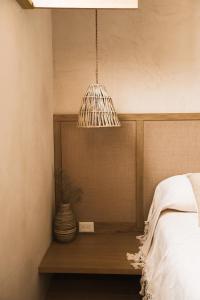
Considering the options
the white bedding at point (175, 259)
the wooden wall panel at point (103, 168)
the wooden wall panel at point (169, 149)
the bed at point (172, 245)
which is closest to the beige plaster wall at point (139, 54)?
the wooden wall panel at point (169, 149)

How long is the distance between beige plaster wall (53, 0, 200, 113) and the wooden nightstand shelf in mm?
906

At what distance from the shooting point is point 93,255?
1.91 meters

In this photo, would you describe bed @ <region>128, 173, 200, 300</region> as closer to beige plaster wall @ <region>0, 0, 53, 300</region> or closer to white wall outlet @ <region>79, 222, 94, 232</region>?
white wall outlet @ <region>79, 222, 94, 232</region>

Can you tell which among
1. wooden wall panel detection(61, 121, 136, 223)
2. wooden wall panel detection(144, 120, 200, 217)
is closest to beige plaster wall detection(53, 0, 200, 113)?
wooden wall panel detection(144, 120, 200, 217)

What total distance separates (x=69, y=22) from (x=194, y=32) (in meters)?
0.86

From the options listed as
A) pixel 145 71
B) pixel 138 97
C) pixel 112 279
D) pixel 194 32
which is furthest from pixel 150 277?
pixel 194 32

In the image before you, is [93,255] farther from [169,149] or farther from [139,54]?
[139,54]

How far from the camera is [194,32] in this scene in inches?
84.4

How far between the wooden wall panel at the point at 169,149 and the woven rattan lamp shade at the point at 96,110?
14.6 inches

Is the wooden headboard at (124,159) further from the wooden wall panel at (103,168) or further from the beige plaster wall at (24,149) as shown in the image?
the beige plaster wall at (24,149)

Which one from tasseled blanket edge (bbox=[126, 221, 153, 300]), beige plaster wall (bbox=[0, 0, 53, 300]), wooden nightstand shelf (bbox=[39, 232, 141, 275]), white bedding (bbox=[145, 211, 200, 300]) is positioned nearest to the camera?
white bedding (bbox=[145, 211, 200, 300])

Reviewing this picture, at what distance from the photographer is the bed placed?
121 cm

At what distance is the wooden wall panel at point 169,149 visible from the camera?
2.17 meters

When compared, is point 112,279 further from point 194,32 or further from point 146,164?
point 194,32
